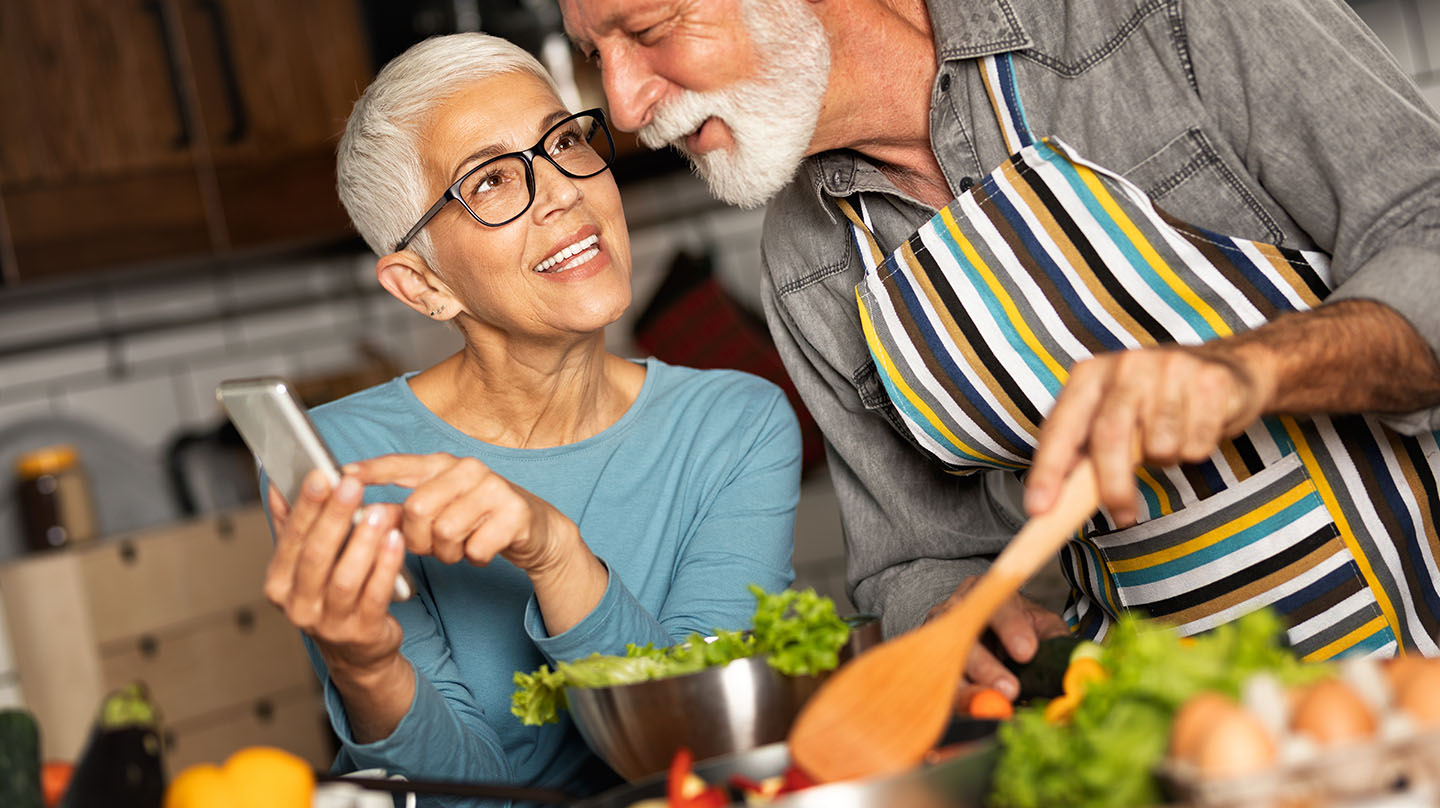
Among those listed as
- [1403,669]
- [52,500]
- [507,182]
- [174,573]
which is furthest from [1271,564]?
[52,500]

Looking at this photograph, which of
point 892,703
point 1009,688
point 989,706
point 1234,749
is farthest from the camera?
point 1009,688

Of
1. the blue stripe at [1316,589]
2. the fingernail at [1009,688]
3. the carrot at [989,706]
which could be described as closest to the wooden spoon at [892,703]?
the carrot at [989,706]

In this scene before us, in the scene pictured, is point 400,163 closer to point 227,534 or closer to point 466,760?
point 466,760

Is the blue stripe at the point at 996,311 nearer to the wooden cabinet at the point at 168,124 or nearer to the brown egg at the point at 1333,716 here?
the brown egg at the point at 1333,716

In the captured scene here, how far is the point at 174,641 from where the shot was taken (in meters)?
2.54

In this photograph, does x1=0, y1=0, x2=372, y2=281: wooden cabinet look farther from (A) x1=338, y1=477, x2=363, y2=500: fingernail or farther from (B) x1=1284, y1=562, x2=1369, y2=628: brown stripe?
(B) x1=1284, y1=562, x2=1369, y2=628: brown stripe

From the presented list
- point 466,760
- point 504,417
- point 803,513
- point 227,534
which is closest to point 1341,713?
point 466,760

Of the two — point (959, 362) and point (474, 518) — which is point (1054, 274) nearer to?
point (959, 362)

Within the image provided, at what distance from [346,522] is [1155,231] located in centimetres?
73

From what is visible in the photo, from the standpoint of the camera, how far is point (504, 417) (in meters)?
1.40

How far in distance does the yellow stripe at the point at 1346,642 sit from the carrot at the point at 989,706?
50 centimetres

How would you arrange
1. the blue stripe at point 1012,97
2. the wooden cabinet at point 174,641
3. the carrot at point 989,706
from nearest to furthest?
the carrot at point 989,706 < the blue stripe at point 1012,97 < the wooden cabinet at point 174,641

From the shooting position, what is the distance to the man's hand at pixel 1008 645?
87cm

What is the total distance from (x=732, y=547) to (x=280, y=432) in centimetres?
52
